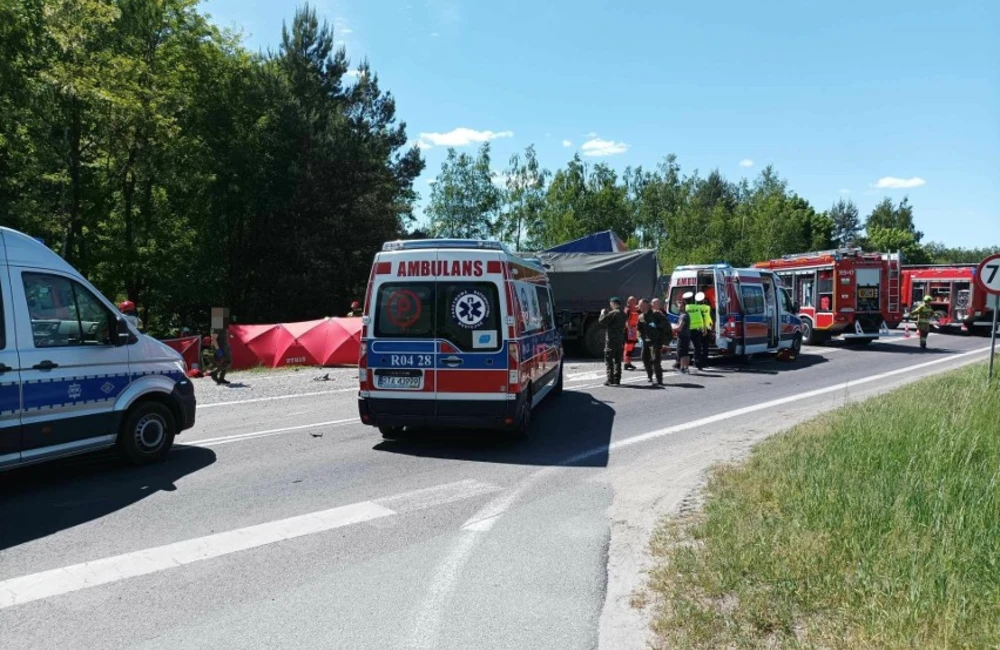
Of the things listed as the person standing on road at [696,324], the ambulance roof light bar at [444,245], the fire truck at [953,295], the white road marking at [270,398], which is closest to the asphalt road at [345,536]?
the white road marking at [270,398]

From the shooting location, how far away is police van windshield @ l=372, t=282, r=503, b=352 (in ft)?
26.1

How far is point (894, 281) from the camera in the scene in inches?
918

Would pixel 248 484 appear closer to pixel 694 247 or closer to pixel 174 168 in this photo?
pixel 174 168

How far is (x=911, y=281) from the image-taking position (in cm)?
3312

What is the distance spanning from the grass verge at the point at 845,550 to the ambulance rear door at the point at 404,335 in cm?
346

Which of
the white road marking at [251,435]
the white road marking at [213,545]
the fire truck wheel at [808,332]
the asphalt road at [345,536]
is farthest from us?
the fire truck wheel at [808,332]

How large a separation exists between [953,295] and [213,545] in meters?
35.0

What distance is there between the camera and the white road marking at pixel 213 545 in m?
4.23

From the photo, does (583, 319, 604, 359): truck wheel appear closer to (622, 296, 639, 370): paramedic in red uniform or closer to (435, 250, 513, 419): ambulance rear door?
(622, 296, 639, 370): paramedic in red uniform

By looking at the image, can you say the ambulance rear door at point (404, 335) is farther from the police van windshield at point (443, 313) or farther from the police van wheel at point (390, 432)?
the police van wheel at point (390, 432)

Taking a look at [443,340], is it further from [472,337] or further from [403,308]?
[403,308]

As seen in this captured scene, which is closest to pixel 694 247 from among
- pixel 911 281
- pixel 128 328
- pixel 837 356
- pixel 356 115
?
pixel 911 281

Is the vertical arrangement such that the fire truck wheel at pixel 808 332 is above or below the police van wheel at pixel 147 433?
above

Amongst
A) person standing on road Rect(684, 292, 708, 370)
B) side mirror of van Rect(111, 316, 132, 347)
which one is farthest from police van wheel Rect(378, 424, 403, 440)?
person standing on road Rect(684, 292, 708, 370)
